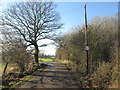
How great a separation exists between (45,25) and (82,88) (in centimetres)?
1332

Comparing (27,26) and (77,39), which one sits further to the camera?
(27,26)

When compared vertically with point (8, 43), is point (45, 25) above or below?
above

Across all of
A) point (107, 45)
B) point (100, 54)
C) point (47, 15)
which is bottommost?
point (100, 54)

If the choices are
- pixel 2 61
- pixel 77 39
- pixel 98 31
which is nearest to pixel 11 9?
pixel 2 61

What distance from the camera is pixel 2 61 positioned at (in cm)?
1002

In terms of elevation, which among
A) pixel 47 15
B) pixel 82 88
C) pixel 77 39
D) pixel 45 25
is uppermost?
pixel 47 15

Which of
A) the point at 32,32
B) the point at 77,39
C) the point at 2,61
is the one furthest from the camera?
the point at 32,32

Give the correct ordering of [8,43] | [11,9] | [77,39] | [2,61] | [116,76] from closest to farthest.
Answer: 1. [116,76]
2. [2,61]
3. [8,43]
4. [77,39]
5. [11,9]

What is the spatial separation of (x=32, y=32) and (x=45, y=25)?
8.28ft

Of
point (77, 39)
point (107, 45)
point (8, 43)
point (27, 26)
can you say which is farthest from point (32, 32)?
point (107, 45)

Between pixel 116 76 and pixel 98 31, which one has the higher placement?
pixel 98 31

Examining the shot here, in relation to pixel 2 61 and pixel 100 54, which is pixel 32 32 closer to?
pixel 2 61

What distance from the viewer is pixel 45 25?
57.1 ft

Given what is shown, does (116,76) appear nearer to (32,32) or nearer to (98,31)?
(98,31)
